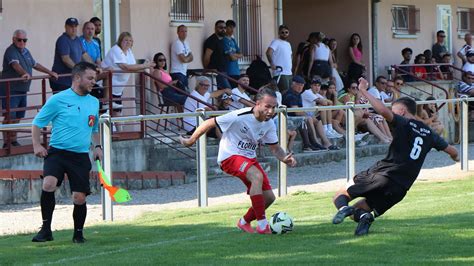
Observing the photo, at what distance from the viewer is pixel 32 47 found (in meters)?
20.8

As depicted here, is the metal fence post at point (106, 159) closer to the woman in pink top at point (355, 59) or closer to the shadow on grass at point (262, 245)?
the shadow on grass at point (262, 245)

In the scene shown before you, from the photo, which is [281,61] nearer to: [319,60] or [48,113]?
[319,60]

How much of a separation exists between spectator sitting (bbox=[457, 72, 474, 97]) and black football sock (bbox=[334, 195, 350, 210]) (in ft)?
67.7

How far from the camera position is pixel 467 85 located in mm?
32375

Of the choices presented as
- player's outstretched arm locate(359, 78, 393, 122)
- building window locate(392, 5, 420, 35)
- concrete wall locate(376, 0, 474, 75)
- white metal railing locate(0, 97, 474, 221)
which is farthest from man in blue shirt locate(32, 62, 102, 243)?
building window locate(392, 5, 420, 35)

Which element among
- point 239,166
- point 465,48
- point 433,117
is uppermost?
point 465,48

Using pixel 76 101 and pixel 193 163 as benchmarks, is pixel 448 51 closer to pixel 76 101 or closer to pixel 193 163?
pixel 193 163

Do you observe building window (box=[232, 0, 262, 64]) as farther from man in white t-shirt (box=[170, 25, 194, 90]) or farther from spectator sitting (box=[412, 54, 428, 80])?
spectator sitting (box=[412, 54, 428, 80])

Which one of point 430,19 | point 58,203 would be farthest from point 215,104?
point 430,19

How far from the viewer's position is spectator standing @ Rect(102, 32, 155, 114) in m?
20.6

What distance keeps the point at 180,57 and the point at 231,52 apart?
1.50 metres

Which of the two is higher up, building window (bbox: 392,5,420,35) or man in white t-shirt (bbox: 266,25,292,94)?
building window (bbox: 392,5,420,35)

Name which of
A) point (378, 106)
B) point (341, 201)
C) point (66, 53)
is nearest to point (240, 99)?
point (66, 53)

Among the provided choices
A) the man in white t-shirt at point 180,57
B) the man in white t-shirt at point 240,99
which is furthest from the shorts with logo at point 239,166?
the man in white t-shirt at point 180,57
